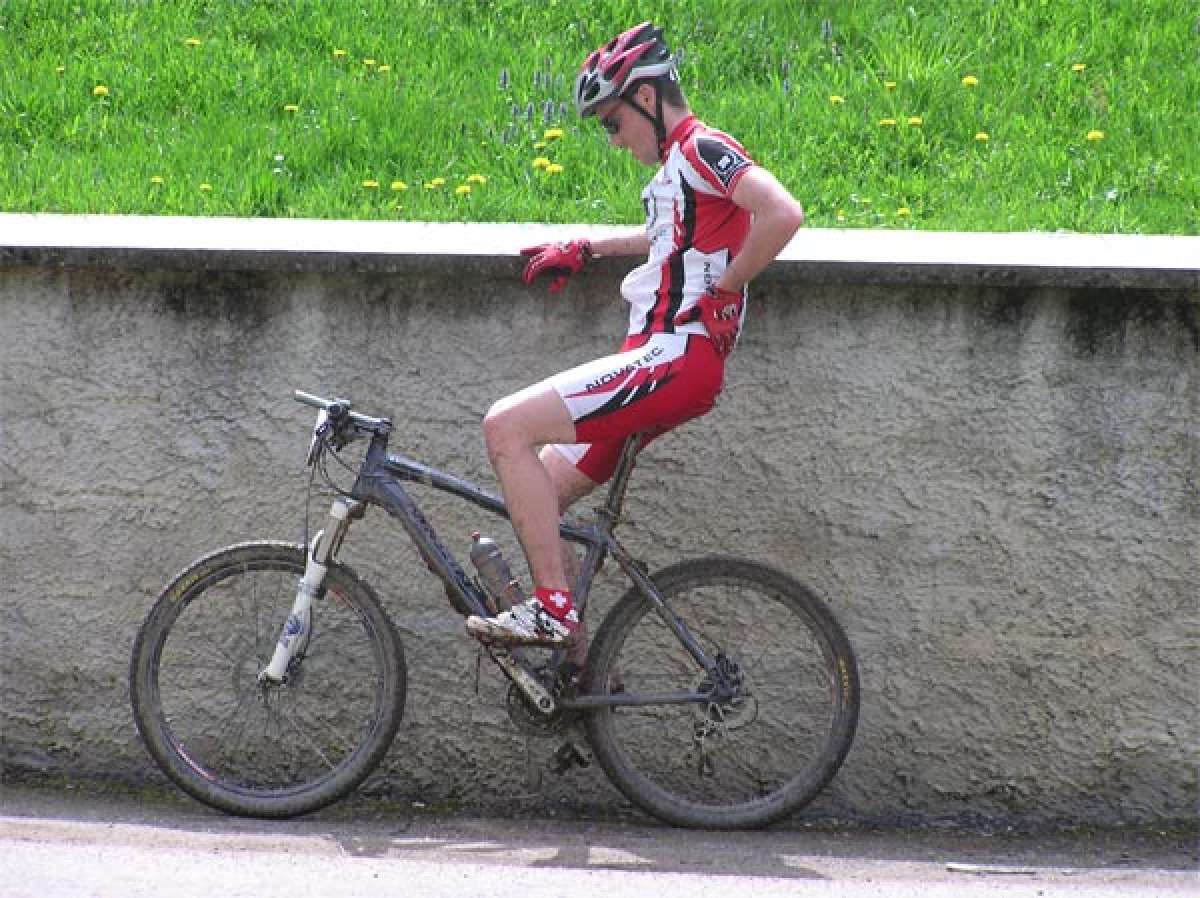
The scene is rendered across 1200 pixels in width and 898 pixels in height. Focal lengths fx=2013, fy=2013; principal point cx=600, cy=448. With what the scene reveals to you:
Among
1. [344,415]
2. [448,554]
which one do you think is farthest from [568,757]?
[344,415]

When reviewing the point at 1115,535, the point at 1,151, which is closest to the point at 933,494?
the point at 1115,535

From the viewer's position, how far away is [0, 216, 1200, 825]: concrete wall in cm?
518

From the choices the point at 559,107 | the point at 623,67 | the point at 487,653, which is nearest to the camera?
the point at 623,67

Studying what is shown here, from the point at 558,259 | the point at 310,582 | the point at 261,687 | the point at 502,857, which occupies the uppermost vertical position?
the point at 558,259

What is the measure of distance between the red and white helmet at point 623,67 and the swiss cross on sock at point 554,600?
1148mm

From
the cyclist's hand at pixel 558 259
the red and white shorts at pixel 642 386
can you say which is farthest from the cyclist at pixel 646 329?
the cyclist's hand at pixel 558 259

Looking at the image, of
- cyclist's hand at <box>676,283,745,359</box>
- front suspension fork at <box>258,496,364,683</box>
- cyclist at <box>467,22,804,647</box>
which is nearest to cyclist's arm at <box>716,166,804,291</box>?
cyclist at <box>467,22,804,647</box>

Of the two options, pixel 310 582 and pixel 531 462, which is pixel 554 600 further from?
pixel 310 582

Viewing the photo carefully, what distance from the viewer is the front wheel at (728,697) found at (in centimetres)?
507

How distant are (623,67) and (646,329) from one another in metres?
0.62

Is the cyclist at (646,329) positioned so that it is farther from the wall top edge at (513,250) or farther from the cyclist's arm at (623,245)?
the wall top edge at (513,250)

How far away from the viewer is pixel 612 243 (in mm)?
5043

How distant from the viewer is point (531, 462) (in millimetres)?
4750

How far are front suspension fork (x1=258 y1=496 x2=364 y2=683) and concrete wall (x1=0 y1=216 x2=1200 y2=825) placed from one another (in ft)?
1.11
